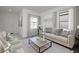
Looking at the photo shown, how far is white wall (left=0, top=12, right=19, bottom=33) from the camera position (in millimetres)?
1659

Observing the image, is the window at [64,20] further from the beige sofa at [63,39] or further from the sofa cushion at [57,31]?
the beige sofa at [63,39]

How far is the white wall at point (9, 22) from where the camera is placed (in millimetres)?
1659

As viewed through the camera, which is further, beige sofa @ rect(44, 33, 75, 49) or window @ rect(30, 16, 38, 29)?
window @ rect(30, 16, 38, 29)

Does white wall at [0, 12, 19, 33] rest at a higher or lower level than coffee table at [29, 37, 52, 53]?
higher

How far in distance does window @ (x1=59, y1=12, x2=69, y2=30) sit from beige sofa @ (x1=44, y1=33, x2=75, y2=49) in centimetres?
21

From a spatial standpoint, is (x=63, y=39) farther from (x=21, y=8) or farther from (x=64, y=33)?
(x=21, y=8)

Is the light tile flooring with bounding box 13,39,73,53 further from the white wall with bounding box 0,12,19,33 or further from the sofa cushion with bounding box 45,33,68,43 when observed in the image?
the white wall with bounding box 0,12,19,33

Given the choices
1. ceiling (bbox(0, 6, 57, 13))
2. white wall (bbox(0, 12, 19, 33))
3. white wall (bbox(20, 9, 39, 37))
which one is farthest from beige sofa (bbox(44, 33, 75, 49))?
white wall (bbox(0, 12, 19, 33))

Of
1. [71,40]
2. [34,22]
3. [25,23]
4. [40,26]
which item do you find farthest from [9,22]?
[71,40]

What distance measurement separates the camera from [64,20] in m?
1.70

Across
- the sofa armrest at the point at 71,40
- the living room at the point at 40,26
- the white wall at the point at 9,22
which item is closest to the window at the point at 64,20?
the living room at the point at 40,26

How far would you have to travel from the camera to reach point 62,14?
1687mm
